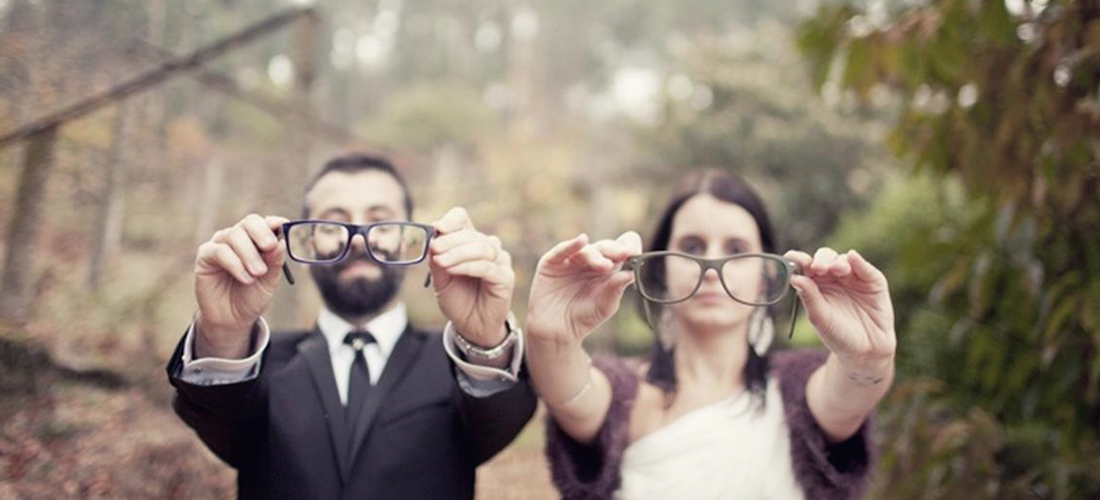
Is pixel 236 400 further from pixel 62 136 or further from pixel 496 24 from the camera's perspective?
pixel 496 24

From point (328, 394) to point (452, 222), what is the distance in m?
0.43

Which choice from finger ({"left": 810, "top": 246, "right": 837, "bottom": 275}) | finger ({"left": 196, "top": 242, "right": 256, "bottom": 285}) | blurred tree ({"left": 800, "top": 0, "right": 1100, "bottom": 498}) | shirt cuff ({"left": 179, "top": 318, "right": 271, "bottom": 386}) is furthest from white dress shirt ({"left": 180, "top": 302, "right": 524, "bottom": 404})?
blurred tree ({"left": 800, "top": 0, "right": 1100, "bottom": 498})

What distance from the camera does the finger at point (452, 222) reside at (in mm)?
1251

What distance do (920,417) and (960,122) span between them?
2.74 feet

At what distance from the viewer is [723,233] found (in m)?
1.74

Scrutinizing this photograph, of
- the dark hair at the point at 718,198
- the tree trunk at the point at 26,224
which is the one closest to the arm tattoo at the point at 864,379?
the dark hair at the point at 718,198

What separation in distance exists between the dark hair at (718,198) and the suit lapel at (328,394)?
2.03 ft

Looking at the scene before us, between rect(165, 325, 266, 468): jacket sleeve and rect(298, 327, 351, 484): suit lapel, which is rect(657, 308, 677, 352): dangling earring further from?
rect(165, 325, 266, 468): jacket sleeve

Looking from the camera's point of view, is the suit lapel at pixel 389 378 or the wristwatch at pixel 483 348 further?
the suit lapel at pixel 389 378

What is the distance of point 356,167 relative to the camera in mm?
1684

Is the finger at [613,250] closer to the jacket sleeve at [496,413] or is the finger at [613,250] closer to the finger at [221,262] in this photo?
the jacket sleeve at [496,413]

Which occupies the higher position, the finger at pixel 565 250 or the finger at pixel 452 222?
the finger at pixel 452 222

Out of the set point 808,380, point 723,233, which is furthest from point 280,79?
point 808,380

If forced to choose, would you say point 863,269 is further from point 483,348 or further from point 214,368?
point 214,368
